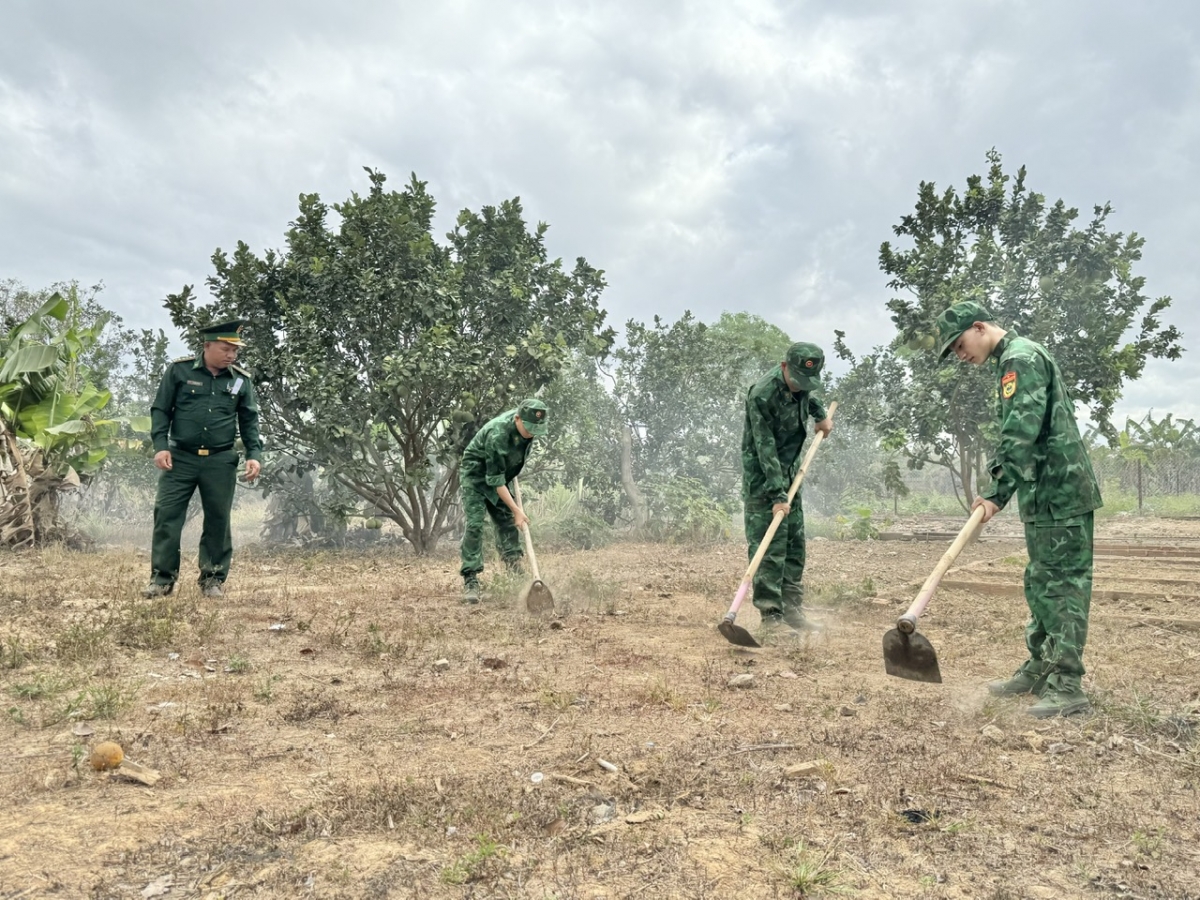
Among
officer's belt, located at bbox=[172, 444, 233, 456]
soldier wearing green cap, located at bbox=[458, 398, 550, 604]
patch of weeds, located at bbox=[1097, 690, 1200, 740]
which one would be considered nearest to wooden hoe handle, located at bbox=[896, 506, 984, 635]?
patch of weeds, located at bbox=[1097, 690, 1200, 740]

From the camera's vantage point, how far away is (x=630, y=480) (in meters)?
16.0

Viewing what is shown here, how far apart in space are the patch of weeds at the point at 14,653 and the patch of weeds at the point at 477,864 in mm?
2904

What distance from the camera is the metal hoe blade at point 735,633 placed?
434 centimetres

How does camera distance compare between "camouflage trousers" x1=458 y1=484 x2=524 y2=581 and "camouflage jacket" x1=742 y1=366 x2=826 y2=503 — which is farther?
"camouflage trousers" x1=458 y1=484 x2=524 y2=581

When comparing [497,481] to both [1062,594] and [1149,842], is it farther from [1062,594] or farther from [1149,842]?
[1149,842]

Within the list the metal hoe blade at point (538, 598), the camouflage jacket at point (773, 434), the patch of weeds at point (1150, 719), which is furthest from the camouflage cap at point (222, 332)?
the patch of weeds at point (1150, 719)

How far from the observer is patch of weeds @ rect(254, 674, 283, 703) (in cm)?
327

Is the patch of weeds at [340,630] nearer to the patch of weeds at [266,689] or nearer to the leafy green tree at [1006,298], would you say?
the patch of weeds at [266,689]

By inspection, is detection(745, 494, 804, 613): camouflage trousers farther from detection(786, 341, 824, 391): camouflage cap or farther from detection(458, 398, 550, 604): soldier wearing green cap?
detection(458, 398, 550, 604): soldier wearing green cap

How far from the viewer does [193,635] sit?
171 inches

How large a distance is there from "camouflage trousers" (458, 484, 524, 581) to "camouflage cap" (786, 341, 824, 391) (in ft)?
9.56

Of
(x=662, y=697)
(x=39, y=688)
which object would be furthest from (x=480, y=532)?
(x=39, y=688)

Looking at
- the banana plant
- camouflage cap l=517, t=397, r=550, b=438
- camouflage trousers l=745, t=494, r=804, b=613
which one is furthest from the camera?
the banana plant

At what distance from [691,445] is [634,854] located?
1466cm
